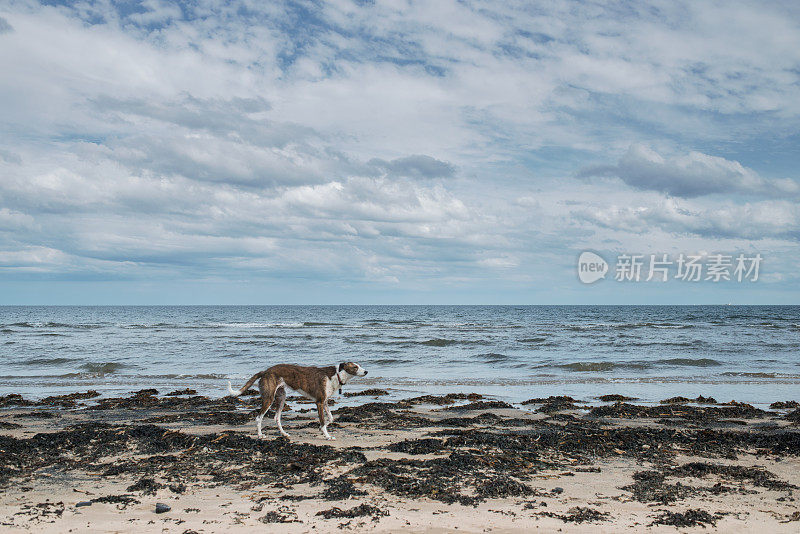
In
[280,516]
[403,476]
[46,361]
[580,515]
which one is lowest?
[46,361]

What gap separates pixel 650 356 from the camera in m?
24.8

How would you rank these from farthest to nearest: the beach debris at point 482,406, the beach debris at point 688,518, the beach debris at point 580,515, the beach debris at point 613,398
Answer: the beach debris at point 613,398
the beach debris at point 482,406
the beach debris at point 580,515
the beach debris at point 688,518

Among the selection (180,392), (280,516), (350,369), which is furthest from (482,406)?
(180,392)

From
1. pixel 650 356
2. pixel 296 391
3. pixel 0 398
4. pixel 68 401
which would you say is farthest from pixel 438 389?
pixel 650 356

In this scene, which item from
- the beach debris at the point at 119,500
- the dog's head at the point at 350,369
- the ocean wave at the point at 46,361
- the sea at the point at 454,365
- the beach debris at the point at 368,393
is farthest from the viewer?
the ocean wave at the point at 46,361

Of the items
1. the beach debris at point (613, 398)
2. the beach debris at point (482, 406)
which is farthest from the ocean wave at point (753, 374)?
the beach debris at point (482, 406)

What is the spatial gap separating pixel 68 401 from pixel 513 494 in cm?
1181

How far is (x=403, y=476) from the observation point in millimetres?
6430

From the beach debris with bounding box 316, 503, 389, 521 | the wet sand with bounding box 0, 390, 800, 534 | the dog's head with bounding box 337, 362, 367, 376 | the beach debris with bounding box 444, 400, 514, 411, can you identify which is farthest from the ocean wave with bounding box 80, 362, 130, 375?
the beach debris with bounding box 316, 503, 389, 521

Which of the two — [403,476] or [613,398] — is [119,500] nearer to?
[403,476]

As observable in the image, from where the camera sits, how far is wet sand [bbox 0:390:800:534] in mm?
5227

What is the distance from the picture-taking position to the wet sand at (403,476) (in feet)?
17.1

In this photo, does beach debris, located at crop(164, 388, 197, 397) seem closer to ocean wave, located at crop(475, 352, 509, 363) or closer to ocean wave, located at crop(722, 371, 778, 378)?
ocean wave, located at crop(475, 352, 509, 363)

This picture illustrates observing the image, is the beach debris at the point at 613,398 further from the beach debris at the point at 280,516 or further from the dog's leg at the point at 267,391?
the beach debris at the point at 280,516
